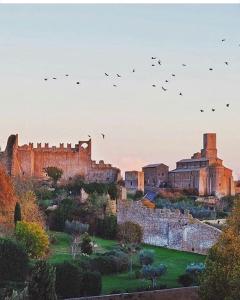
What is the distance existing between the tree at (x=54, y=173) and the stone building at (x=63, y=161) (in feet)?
3.05

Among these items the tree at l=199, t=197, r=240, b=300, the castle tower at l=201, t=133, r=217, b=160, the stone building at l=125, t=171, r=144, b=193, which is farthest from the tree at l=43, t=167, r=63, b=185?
the tree at l=199, t=197, r=240, b=300

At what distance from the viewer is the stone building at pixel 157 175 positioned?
259 ft

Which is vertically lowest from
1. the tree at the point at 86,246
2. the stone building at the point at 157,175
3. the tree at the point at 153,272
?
the tree at the point at 153,272

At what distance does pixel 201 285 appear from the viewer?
72.4 ft

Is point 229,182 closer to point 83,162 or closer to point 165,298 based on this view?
point 83,162

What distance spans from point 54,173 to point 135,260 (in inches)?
1528

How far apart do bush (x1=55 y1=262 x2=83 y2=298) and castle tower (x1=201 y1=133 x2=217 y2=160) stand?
195 feet

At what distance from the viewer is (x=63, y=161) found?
75312 millimetres

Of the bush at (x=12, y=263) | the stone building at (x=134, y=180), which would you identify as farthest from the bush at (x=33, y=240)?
the stone building at (x=134, y=180)

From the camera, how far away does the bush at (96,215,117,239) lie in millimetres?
39344

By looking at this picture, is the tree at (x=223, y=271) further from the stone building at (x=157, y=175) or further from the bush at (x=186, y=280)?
the stone building at (x=157, y=175)

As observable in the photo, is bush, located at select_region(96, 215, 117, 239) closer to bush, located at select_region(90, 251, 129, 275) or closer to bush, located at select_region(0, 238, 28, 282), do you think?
bush, located at select_region(90, 251, 129, 275)

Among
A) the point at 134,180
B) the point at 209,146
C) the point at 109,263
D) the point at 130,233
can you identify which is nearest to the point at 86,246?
the point at 109,263

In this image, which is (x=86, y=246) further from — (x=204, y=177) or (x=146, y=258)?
(x=204, y=177)
